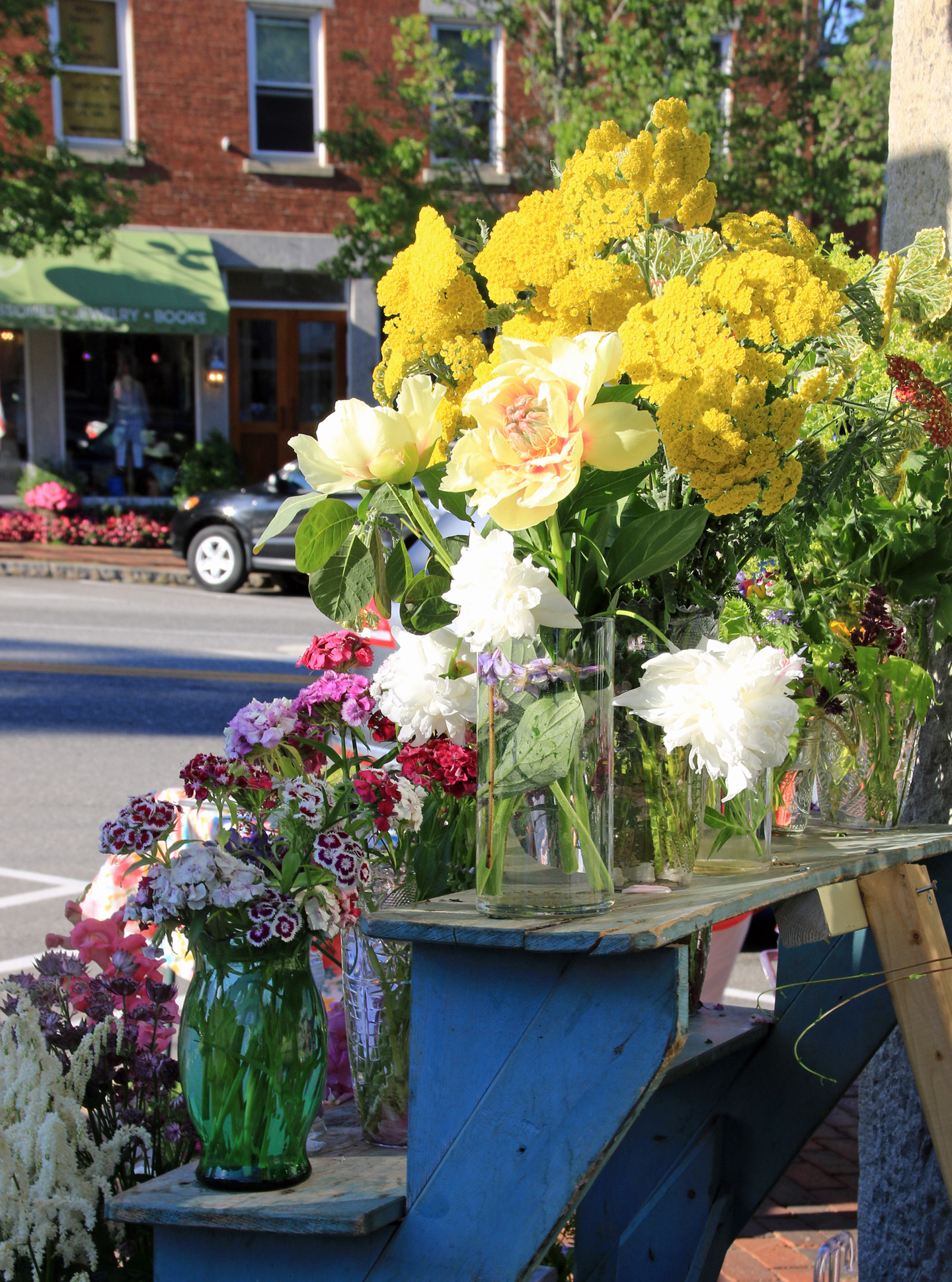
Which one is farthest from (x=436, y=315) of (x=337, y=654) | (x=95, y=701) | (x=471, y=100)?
(x=471, y=100)

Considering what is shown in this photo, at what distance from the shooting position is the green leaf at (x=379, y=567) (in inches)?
63.1

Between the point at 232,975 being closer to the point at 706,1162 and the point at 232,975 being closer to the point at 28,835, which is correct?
the point at 706,1162

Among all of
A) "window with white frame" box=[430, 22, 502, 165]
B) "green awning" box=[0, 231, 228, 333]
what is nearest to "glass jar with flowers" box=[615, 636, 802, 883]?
"window with white frame" box=[430, 22, 502, 165]

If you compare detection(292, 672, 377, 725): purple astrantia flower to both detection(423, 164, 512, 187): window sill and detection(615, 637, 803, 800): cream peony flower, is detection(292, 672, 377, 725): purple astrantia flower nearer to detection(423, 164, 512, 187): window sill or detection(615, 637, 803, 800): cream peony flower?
detection(615, 637, 803, 800): cream peony flower

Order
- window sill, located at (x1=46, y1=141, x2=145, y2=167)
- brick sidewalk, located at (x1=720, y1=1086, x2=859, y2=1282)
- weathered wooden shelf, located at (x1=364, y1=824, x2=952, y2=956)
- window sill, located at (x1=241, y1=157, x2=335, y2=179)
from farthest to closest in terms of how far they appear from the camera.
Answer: window sill, located at (x1=241, y1=157, x2=335, y2=179) < window sill, located at (x1=46, y1=141, x2=145, y2=167) < brick sidewalk, located at (x1=720, y1=1086, x2=859, y2=1282) < weathered wooden shelf, located at (x1=364, y1=824, x2=952, y2=956)

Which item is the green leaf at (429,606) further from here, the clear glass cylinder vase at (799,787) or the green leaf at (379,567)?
the clear glass cylinder vase at (799,787)

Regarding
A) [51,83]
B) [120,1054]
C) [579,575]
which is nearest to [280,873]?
[579,575]

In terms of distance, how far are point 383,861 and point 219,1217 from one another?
44cm

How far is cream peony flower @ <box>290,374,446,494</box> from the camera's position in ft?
4.89

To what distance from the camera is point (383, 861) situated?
1625 millimetres

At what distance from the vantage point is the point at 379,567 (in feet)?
5.30

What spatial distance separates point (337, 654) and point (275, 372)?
1752 cm

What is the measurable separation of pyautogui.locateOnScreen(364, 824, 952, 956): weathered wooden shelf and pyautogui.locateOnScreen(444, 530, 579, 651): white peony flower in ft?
0.94

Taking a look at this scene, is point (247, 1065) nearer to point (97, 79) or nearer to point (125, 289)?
point (125, 289)
